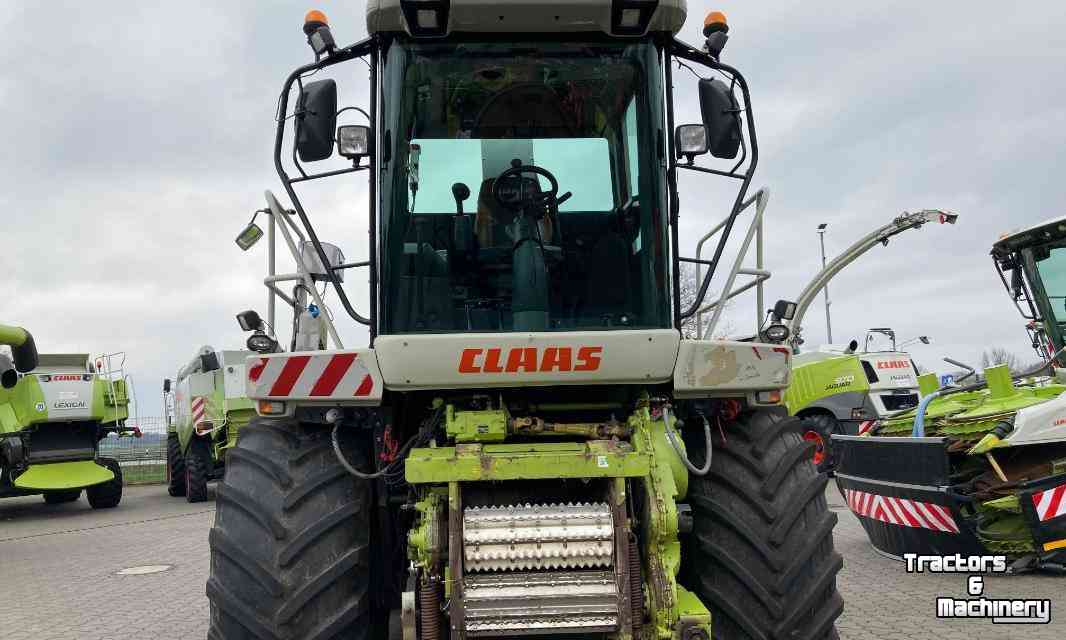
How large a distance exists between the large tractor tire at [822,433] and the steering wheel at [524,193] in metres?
10.6

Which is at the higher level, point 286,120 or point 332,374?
point 286,120

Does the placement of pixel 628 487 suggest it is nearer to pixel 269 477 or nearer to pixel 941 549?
pixel 269 477

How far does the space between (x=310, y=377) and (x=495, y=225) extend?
1.04 m

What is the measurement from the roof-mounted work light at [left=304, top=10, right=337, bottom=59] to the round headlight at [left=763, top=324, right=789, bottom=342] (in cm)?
235

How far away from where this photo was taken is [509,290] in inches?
149

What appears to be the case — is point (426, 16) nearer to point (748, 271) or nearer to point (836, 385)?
point (748, 271)

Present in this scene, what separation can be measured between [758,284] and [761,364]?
777mm

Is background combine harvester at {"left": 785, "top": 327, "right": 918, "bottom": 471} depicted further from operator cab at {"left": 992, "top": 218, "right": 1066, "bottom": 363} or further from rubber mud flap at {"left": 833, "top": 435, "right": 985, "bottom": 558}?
rubber mud flap at {"left": 833, "top": 435, "right": 985, "bottom": 558}

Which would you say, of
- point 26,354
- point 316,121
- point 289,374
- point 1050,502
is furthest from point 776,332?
point 26,354

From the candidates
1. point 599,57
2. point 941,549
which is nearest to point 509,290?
point 599,57

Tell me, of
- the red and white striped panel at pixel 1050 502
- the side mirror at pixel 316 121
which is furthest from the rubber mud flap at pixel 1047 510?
the side mirror at pixel 316 121

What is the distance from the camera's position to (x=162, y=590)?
744cm

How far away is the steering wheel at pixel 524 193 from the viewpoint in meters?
3.87

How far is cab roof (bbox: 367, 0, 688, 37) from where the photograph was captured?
11.9ft
